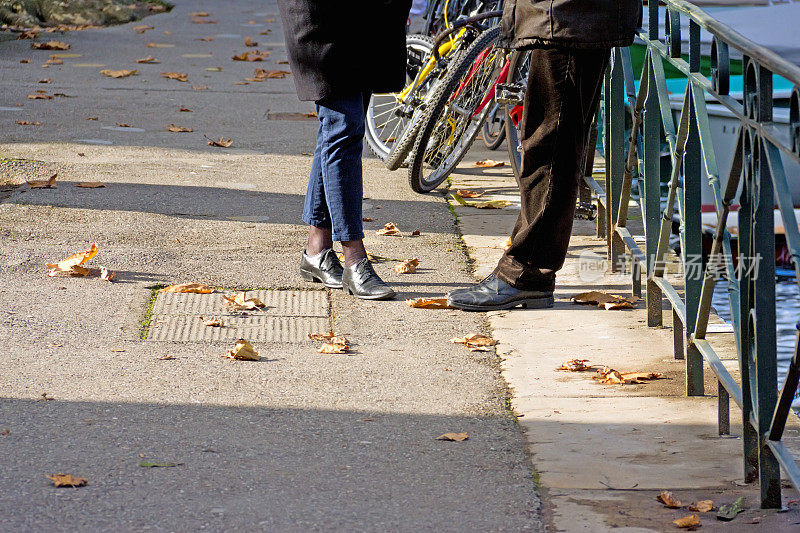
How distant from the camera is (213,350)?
3.61 metres

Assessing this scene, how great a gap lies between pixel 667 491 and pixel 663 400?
629 millimetres

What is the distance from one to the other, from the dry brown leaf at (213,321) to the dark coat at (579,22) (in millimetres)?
1460

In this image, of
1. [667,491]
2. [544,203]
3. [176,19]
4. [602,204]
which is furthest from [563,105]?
[176,19]

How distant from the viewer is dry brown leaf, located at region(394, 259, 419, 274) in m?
4.61

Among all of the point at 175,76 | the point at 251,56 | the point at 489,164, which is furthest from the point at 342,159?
the point at 251,56

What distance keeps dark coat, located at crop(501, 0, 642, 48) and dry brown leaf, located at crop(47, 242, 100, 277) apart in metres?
2.06

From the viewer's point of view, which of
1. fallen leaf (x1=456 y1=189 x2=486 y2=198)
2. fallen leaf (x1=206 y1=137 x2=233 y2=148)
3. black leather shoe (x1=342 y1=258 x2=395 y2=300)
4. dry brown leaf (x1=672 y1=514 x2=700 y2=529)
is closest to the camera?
dry brown leaf (x1=672 y1=514 x2=700 y2=529)

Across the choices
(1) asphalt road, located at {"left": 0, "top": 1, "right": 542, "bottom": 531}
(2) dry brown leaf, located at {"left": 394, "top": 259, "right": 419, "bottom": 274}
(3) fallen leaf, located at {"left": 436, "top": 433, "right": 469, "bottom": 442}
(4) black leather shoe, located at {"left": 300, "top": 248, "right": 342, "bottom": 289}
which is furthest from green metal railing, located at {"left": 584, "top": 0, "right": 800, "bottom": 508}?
(4) black leather shoe, located at {"left": 300, "top": 248, "right": 342, "bottom": 289}

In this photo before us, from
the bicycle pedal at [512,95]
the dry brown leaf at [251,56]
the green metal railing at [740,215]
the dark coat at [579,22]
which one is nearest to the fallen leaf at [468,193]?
the bicycle pedal at [512,95]

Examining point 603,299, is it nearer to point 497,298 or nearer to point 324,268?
point 497,298

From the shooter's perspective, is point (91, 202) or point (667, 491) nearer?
point (667, 491)

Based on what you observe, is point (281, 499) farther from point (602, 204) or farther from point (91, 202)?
point (91, 202)

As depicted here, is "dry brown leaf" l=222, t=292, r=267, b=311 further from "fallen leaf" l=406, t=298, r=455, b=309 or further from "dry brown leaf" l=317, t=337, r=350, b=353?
"fallen leaf" l=406, t=298, r=455, b=309

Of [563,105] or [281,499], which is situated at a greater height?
[563,105]
